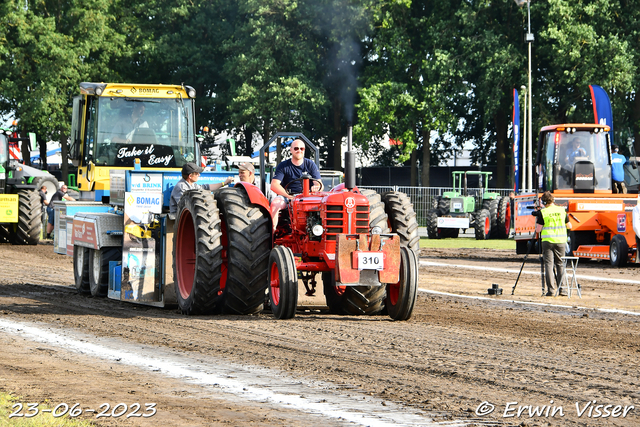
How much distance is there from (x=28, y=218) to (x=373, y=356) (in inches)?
699

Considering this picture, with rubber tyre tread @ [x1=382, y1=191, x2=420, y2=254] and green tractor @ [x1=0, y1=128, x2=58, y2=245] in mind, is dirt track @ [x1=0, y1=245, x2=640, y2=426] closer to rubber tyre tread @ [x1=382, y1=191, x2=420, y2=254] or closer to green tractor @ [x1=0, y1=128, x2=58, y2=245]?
rubber tyre tread @ [x1=382, y1=191, x2=420, y2=254]

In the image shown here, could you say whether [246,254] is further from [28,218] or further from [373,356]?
[28,218]

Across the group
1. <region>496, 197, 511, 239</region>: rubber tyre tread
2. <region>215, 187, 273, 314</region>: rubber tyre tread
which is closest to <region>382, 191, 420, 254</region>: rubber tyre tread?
<region>215, 187, 273, 314</region>: rubber tyre tread

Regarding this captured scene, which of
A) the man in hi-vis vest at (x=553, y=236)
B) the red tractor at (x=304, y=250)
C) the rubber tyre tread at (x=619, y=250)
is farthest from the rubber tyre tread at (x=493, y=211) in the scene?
the red tractor at (x=304, y=250)

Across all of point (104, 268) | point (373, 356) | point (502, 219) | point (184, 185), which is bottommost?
point (373, 356)

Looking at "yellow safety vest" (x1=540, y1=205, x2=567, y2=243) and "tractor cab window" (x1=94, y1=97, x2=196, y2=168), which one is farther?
"tractor cab window" (x1=94, y1=97, x2=196, y2=168)

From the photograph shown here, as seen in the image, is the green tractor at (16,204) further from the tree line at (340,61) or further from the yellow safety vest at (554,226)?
the tree line at (340,61)

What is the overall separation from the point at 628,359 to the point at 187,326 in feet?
14.6

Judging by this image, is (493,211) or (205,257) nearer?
(205,257)

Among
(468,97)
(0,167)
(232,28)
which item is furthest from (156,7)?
(0,167)

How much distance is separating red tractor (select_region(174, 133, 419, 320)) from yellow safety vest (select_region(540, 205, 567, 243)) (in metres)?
4.38

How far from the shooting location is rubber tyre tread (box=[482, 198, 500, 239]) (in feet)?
101

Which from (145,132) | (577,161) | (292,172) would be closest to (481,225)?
(577,161)

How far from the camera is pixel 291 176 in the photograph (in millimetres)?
11219
